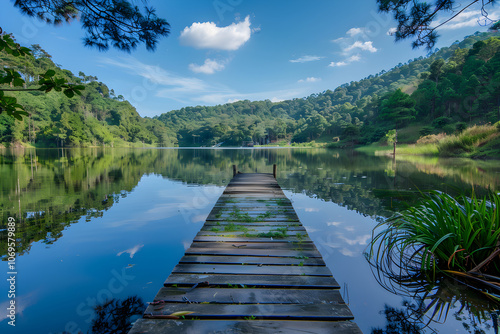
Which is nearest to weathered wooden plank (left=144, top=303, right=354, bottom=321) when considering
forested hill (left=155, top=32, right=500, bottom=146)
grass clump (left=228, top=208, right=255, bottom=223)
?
grass clump (left=228, top=208, right=255, bottom=223)

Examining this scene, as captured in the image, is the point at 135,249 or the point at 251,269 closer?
the point at 251,269

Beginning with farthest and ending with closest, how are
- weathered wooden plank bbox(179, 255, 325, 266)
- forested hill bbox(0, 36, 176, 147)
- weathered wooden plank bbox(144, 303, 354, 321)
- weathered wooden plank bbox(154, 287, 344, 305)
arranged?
forested hill bbox(0, 36, 176, 147) → weathered wooden plank bbox(179, 255, 325, 266) → weathered wooden plank bbox(154, 287, 344, 305) → weathered wooden plank bbox(144, 303, 354, 321)

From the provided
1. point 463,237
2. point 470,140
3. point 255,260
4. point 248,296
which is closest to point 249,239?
point 255,260

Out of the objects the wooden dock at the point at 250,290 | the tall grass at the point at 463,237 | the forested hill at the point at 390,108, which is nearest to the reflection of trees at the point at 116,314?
the wooden dock at the point at 250,290

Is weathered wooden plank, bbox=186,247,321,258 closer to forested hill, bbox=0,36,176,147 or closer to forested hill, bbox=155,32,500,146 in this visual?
forested hill, bbox=155,32,500,146

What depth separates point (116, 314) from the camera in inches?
117

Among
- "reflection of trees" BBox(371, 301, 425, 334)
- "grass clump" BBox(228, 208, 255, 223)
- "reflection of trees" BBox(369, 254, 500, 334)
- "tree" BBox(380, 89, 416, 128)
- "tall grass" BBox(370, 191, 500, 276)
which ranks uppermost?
"tree" BBox(380, 89, 416, 128)

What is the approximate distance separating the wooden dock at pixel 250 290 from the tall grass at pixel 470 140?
2278 centimetres

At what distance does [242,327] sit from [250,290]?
511 millimetres

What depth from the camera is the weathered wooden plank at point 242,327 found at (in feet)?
6.52

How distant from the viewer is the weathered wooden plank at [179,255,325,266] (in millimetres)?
3180

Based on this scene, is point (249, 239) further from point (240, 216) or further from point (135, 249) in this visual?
point (135, 249)

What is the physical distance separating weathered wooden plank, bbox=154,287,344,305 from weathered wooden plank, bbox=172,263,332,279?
338mm

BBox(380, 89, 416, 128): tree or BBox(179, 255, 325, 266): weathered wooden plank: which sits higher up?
BBox(380, 89, 416, 128): tree
